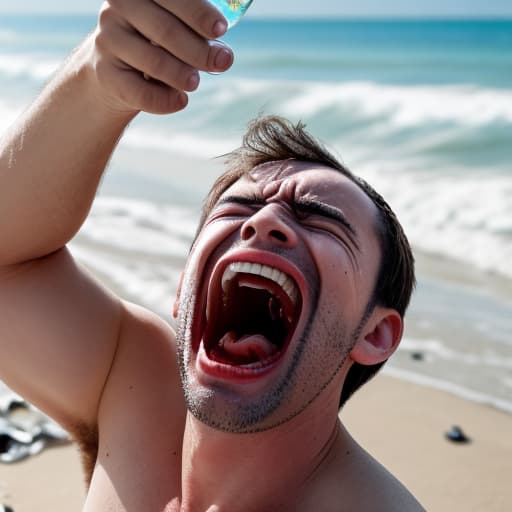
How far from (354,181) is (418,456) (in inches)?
80.0

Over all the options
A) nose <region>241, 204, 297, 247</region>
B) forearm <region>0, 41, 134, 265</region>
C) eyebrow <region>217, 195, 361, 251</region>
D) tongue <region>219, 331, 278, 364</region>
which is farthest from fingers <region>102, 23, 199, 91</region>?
tongue <region>219, 331, 278, 364</region>

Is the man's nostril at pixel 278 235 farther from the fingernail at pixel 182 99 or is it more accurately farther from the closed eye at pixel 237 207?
the fingernail at pixel 182 99

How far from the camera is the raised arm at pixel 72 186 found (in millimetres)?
1799

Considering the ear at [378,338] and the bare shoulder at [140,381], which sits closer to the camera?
the ear at [378,338]

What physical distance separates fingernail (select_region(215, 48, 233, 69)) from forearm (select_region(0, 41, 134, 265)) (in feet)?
1.63

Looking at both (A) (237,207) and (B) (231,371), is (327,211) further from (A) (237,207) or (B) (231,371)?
(B) (231,371)

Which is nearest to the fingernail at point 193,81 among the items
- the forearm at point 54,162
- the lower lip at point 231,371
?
the forearm at point 54,162

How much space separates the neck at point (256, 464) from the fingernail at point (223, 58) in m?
1.04

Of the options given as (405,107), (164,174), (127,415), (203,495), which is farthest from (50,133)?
(405,107)

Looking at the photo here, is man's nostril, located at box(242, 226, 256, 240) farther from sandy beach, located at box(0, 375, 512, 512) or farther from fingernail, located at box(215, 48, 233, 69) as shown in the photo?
sandy beach, located at box(0, 375, 512, 512)

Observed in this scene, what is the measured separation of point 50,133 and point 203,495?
43.7 inches

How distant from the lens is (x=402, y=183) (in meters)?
10.4

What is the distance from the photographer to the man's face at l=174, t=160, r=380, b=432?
2.23 m

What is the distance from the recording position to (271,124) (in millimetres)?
2695
